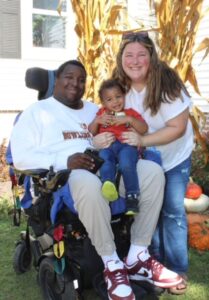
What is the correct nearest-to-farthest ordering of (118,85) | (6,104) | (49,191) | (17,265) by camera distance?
(49,191), (118,85), (17,265), (6,104)

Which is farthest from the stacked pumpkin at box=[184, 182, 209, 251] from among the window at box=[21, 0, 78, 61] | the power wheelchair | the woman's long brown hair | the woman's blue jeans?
the window at box=[21, 0, 78, 61]

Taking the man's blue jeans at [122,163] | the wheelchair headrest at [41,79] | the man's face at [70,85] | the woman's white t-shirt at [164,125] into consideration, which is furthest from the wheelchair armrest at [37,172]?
the wheelchair headrest at [41,79]

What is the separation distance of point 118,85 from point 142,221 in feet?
3.00

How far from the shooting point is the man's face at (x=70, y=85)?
324cm

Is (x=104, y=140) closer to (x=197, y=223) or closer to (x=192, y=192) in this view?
(x=197, y=223)

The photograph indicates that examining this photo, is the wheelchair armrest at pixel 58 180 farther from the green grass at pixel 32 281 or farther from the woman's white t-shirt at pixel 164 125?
the green grass at pixel 32 281

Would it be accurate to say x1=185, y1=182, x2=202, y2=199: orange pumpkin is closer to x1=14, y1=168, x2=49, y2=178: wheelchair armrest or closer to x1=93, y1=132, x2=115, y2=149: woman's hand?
x1=93, y1=132, x2=115, y2=149: woman's hand

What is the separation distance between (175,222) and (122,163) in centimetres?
66

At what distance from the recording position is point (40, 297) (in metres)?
3.16

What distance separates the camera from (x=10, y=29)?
7.22 m

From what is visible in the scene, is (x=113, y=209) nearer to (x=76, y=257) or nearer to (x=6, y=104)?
(x=76, y=257)

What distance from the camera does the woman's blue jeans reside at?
3057 millimetres

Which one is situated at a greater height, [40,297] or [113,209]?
[113,209]

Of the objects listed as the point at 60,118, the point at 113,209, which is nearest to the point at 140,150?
the point at 113,209
